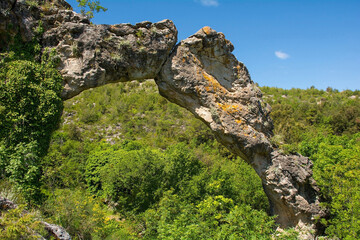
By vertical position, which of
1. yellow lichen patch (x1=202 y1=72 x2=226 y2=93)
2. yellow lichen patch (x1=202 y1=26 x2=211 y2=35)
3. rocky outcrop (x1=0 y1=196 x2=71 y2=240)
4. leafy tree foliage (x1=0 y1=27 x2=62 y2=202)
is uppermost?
yellow lichen patch (x1=202 y1=26 x2=211 y2=35)

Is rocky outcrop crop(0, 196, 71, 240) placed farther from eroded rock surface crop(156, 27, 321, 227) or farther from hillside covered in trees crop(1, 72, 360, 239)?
eroded rock surface crop(156, 27, 321, 227)

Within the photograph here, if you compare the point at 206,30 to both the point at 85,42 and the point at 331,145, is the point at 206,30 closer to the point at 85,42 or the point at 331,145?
the point at 85,42

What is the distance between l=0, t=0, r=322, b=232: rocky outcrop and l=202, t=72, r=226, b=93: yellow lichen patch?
0.04m

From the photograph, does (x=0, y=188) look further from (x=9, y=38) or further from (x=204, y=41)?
(x=204, y=41)

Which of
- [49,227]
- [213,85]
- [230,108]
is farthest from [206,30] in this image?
[49,227]

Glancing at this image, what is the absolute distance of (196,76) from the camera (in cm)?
1012

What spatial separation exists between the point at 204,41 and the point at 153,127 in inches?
935

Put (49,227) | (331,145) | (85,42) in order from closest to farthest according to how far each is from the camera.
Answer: (49,227), (85,42), (331,145)

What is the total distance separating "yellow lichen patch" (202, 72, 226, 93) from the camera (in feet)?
33.7

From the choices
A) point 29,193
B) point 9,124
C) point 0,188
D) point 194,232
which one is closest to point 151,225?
point 194,232

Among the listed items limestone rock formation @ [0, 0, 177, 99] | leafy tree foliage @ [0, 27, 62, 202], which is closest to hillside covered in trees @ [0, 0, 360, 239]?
leafy tree foliage @ [0, 27, 62, 202]

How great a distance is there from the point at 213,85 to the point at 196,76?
0.74 metres

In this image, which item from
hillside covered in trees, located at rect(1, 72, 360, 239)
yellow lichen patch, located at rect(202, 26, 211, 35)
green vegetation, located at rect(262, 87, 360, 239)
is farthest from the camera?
yellow lichen patch, located at rect(202, 26, 211, 35)

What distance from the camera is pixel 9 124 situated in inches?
294
